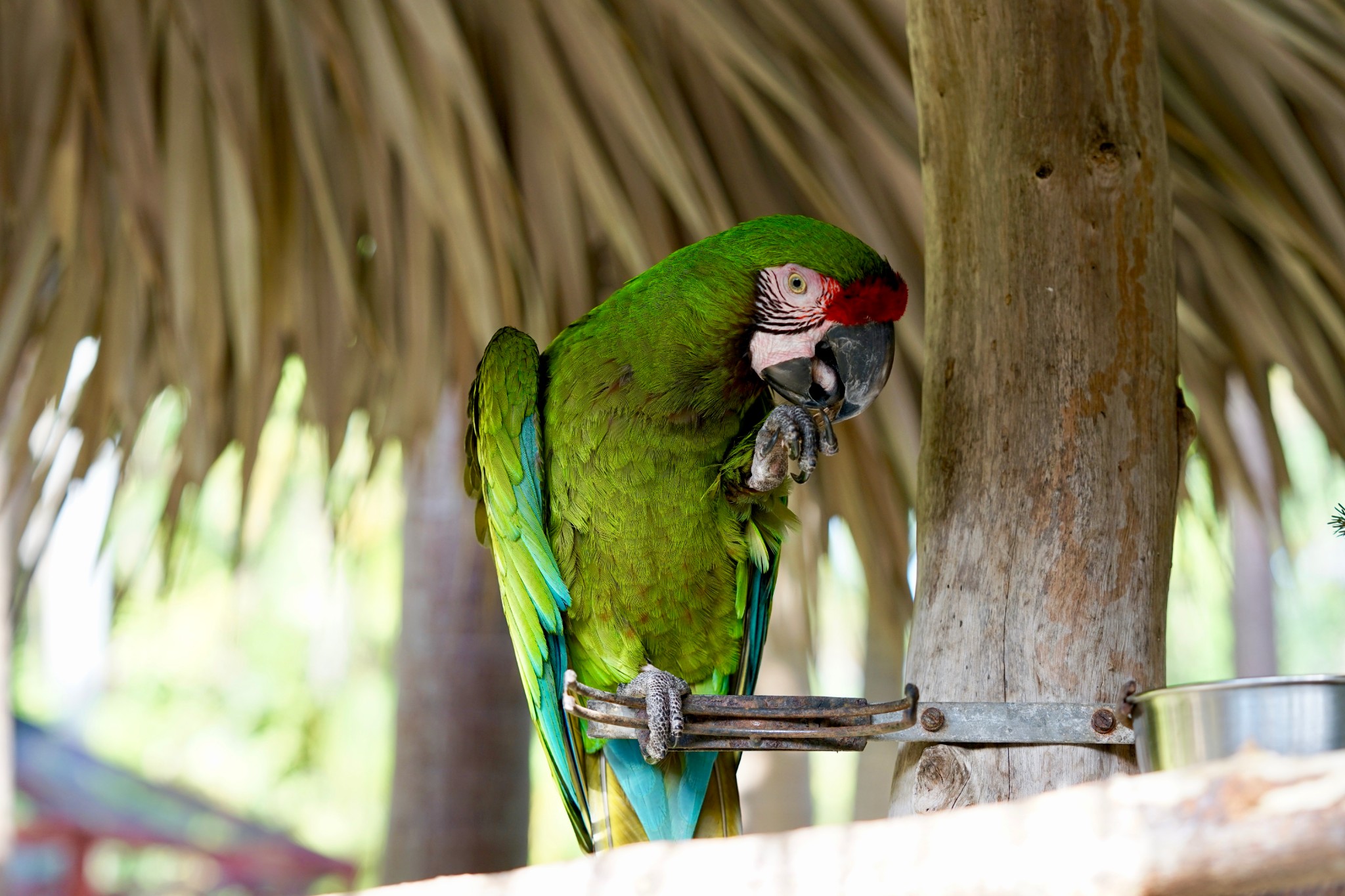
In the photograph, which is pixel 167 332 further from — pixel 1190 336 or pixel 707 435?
pixel 1190 336

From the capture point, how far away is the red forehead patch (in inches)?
44.4

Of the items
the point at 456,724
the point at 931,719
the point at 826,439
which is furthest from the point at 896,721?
the point at 456,724

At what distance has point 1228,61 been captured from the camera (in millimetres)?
1689

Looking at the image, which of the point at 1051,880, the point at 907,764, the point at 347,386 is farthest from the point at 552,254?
the point at 1051,880

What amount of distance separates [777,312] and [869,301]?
10cm

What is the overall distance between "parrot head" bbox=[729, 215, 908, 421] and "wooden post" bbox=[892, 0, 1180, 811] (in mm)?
63

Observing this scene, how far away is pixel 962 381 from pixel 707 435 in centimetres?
30

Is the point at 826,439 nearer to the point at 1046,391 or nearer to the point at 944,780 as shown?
the point at 1046,391

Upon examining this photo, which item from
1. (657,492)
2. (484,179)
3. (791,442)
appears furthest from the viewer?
(484,179)

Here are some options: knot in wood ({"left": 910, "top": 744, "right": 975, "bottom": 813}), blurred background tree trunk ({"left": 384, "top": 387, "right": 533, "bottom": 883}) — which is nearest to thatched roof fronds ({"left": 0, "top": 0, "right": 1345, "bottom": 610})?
blurred background tree trunk ({"left": 384, "top": 387, "right": 533, "bottom": 883})

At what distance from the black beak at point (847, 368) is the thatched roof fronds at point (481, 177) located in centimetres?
66

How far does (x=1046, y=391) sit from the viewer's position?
105 cm

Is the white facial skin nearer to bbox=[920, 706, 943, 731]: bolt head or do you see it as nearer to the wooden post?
the wooden post

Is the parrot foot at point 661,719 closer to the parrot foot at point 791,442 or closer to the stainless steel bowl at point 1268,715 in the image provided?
the parrot foot at point 791,442
